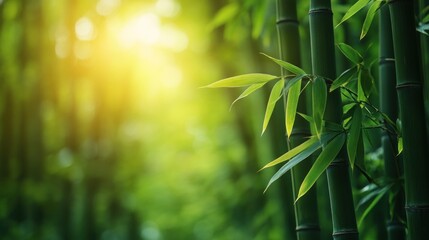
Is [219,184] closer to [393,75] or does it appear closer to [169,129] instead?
[169,129]

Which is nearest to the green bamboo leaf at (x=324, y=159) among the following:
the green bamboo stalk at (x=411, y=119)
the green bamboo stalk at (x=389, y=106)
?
the green bamboo stalk at (x=411, y=119)

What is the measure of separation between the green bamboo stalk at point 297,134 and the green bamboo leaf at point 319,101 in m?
0.22

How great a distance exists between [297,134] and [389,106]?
251mm

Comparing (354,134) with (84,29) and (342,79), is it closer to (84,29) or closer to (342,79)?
(342,79)

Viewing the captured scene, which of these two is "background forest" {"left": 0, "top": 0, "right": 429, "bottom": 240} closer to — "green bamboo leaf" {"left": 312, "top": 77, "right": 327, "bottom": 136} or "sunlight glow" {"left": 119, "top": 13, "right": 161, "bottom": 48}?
"sunlight glow" {"left": 119, "top": 13, "right": 161, "bottom": 48}

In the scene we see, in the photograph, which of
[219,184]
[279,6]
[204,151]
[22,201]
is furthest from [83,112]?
[279,6]

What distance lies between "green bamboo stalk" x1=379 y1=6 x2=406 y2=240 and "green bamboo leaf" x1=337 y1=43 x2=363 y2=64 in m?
0.18

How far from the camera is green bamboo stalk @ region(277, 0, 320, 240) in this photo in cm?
141

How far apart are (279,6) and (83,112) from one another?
320 centimetres

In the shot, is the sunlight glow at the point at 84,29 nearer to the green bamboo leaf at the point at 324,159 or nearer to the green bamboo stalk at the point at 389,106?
the green bamboo stalk at the point at 389,106

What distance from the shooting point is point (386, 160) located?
1568 mm

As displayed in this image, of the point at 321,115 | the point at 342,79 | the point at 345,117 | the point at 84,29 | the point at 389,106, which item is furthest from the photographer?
the point at 84,29

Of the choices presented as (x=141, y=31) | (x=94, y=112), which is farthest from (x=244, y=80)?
(x=141, y=31)

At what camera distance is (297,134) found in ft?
4.73
